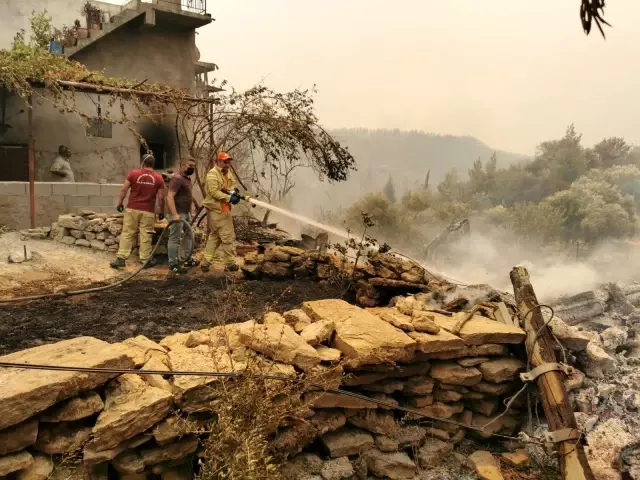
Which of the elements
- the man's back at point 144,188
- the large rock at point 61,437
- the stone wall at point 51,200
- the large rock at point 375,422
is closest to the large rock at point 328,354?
the large rock at point 375,422

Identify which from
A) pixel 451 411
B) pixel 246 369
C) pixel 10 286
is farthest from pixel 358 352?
pixel 10 286

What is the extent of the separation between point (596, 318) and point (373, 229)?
42.9 ft

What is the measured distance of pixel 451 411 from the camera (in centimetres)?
445

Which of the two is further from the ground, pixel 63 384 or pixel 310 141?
pixel 310 141

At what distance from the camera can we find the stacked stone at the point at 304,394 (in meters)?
2.89

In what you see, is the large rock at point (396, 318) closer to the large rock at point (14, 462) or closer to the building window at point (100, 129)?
the large rock at point (14, 462)

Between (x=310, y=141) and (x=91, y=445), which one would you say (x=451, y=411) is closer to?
(x=91, y=445)

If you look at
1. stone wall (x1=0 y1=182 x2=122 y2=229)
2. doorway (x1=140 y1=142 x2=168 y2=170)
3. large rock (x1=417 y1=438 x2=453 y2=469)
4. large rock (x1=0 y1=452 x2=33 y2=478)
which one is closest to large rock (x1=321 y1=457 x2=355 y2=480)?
large rock (x1=417 y1=438 x2=453 y2=469)

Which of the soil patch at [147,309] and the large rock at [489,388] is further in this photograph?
the soil patch at [147,309]

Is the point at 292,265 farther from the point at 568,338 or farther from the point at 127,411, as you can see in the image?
the point at 127,411

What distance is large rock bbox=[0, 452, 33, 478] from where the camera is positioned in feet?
8.75

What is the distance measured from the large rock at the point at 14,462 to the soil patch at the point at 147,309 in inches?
71.5

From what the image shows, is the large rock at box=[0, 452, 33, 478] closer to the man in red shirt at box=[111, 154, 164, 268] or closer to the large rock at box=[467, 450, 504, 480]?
the large rock at box=[467, 450, 504, 480]

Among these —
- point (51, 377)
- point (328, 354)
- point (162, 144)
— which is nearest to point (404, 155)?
A: point (162, 144)
